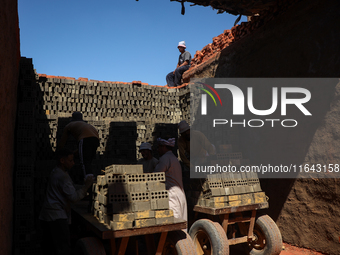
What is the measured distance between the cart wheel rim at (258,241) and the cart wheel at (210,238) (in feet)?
3.42

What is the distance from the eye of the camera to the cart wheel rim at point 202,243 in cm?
554

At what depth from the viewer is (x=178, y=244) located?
4.16 m

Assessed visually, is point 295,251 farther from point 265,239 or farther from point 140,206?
point 140,206

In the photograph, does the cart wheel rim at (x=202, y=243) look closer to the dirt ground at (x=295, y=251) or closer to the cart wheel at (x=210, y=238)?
the cart wheel at (x=210, y=238)

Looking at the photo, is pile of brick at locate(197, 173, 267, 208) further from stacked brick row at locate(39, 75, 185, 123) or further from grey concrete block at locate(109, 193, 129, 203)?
stacked brick row at locate(39, 75, 185, 123)

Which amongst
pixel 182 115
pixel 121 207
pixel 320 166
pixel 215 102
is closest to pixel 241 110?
pixel 215 102

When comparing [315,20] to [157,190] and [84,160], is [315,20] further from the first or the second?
[84,160]

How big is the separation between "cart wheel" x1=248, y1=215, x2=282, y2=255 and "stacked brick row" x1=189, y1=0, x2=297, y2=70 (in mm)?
5429

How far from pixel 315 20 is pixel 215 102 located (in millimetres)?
4368

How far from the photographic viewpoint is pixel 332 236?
6.03 m

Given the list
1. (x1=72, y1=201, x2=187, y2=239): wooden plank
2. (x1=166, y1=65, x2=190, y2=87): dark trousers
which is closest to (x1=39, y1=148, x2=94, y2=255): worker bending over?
(x1=72, y1=201, x2=187, y2=239): wooden plank

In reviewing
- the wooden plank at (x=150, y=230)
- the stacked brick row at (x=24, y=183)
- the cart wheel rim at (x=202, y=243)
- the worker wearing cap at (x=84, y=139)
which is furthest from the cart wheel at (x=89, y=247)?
the worker wearing cap at (x=84, y=139)

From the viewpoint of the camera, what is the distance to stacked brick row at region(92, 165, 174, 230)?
12.6 feet

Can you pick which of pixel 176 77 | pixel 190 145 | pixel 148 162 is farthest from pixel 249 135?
pixel 176 77
